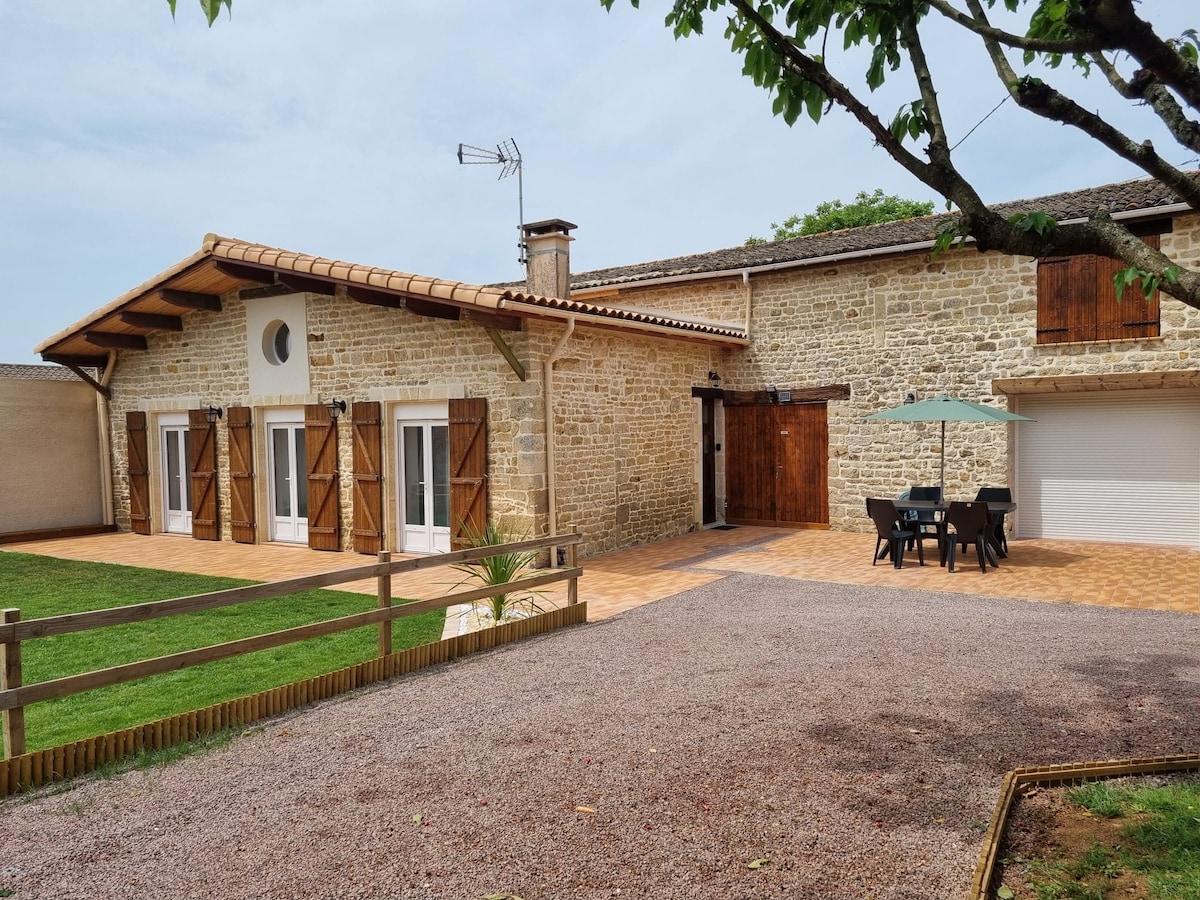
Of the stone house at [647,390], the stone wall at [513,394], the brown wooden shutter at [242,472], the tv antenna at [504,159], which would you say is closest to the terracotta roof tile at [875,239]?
the stone house at [647,390]

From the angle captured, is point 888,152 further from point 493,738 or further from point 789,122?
point 493,738

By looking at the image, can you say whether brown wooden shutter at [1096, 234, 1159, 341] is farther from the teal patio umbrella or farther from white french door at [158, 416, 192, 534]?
white french door at [158, 416, 192, 534]

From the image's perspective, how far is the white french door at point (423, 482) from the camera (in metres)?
10.9

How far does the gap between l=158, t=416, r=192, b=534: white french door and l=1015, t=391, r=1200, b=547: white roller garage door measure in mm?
13112

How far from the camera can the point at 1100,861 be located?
301 cm

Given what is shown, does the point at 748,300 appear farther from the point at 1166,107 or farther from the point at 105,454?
the point at 105,454

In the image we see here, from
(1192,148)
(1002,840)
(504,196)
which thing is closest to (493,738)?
(1002,840)

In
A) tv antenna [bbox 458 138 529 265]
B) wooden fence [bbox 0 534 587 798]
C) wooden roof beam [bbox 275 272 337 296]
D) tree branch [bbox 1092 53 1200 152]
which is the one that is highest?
tv antenna [bbox 458 138 529 265]

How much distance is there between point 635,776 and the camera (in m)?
3.89

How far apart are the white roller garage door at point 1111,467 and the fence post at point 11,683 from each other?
471 inches

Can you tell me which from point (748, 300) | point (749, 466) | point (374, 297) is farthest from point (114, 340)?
point (749, 466)

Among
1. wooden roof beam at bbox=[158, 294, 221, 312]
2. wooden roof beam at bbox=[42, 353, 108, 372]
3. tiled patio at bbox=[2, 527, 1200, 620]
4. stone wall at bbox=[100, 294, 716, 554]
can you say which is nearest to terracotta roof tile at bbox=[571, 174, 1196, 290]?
stone wall at bbox=[100, 294, 716, 554]

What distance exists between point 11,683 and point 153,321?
10.8 metres

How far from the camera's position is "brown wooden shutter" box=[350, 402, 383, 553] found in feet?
36.7
